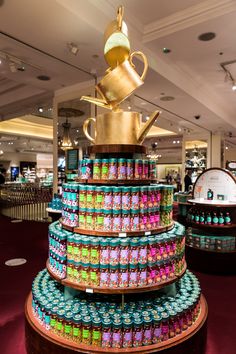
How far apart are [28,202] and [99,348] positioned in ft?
25.8

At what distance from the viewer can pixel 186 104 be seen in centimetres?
742

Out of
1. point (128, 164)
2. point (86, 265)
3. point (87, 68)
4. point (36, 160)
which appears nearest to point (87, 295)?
point (86, 265)

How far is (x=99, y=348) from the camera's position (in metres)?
1.92

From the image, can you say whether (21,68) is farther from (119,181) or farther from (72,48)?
(119,181)

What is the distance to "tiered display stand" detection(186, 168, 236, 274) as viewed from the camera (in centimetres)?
423

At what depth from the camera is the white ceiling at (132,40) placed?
353 cm

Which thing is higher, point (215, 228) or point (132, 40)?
point (132, 40)

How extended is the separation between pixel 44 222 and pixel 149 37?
5984mm

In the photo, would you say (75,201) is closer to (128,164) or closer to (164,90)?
(128,164)

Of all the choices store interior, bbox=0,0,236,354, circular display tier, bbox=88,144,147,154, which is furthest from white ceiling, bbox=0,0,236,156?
circular display tier, bbox=88,144,147,154

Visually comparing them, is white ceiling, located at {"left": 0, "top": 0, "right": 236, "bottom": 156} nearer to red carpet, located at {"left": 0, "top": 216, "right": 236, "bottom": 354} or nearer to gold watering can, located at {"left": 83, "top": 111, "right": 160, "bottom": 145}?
gold watering can, located at {"left": 83, "top": 111, "right": 160, "bottom": 145}

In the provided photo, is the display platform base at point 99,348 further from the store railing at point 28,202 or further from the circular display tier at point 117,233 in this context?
the store railing at point 28,202

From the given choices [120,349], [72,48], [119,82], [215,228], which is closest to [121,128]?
[119,82]

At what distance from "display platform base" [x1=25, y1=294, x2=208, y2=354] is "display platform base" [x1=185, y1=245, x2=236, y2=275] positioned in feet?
6.81
